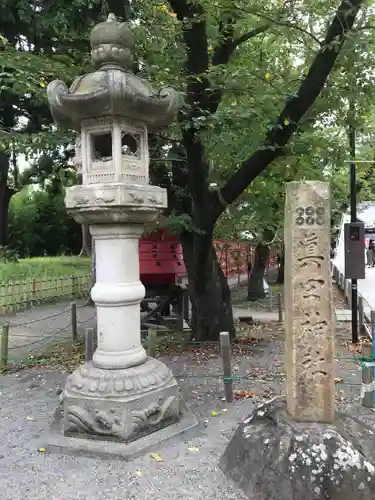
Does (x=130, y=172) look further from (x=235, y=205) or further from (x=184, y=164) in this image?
(x=235, y=205)

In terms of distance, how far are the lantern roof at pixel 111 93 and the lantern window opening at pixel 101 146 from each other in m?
0.22

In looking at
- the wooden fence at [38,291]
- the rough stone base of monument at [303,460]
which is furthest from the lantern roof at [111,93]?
the wooden fence at [38,291]

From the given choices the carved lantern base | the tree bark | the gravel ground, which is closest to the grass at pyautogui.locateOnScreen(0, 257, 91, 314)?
the tree bark

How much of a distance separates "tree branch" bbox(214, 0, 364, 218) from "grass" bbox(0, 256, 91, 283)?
10811 millimetres

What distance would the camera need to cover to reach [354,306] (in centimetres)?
971

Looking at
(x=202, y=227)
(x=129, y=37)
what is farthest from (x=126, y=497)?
(x=202, y=227)

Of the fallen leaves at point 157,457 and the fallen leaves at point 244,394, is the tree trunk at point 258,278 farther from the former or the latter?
the fallen leaves at point 157,457

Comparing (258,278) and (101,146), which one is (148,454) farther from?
(258,278)

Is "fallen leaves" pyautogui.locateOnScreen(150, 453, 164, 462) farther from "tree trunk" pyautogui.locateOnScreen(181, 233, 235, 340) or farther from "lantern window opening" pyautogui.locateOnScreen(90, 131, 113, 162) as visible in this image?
"tree trunk" pyautogui.locateOnScreen(181, 233, 235, 340)

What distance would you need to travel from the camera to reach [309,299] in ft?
13.0

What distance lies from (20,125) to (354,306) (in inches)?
524

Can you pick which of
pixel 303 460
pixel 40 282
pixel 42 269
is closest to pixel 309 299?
pixel 303 460

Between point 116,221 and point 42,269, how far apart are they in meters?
14.7

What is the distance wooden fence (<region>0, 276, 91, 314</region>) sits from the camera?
14.9 meters
